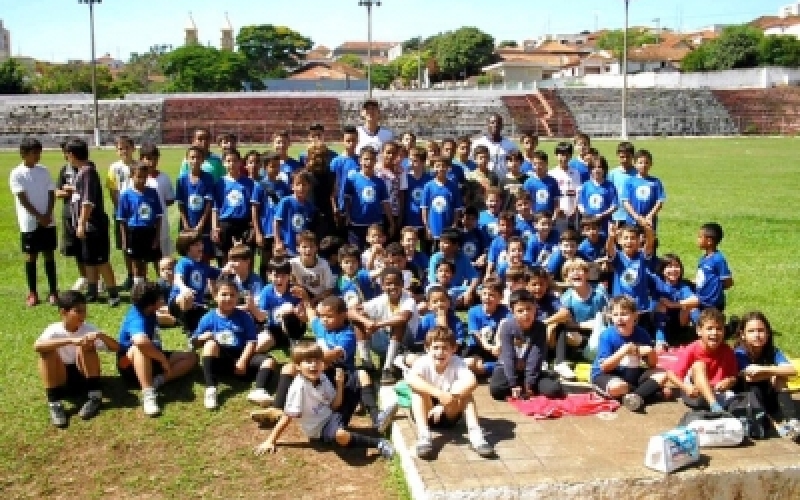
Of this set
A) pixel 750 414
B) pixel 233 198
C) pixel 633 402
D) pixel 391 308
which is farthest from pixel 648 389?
pixel 233 198

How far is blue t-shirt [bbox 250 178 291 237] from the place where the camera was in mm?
8523

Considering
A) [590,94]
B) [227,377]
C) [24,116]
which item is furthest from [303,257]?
[590,94]

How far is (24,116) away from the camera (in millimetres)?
47188

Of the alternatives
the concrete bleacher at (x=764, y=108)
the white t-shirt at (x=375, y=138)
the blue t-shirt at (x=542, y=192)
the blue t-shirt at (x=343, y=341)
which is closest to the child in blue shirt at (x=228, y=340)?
the blue t-shirt at (x=343, y=341)

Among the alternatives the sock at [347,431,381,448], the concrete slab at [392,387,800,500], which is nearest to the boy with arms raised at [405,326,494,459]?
the concrete slab at [392,387,800,500]

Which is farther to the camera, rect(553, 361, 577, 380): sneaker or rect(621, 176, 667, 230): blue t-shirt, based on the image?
rect(621, 176, 667, 230): blue t-shirt

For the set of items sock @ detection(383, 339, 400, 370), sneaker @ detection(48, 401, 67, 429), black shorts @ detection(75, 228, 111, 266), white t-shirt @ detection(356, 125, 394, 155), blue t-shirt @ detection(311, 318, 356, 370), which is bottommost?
sneaker @ detection(48, 401, 67, 429)

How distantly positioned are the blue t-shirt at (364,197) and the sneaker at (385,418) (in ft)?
10.5

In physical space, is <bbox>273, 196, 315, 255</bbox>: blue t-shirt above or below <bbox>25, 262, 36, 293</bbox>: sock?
above

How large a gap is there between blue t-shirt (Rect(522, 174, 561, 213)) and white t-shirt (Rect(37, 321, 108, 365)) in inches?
194

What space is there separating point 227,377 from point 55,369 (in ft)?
4.53

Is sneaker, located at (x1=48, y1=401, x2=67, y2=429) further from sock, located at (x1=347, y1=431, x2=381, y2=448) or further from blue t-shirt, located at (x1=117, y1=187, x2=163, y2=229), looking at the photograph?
blue t-shirt, located at (x1=117, y1=187, x2=163, y2=229)

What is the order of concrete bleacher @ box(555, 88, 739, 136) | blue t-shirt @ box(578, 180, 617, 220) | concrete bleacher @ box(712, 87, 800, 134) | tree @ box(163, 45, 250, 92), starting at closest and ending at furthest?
1. blue t-shirt @ box(578, 180, 617, 220)
2. concrete bleacher @ box(555, 88, 739, 136)
3. concrete bleacher @ box(712, 87, 800, 134)
4. tree @ box(163, 45, 250, 92)

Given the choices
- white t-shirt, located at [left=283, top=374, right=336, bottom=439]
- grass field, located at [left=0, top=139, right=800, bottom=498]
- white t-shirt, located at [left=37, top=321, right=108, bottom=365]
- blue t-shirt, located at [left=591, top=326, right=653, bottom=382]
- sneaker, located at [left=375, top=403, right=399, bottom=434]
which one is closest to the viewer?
grass field, located at [left=0, top=139, right=800, bottom=498]
